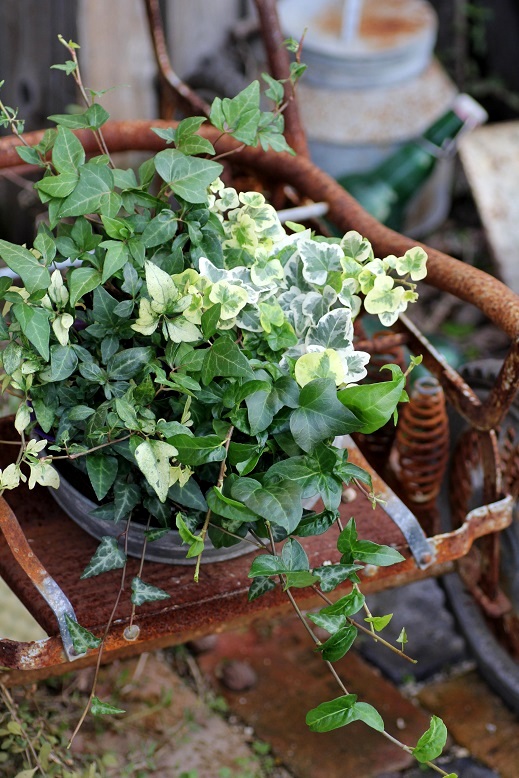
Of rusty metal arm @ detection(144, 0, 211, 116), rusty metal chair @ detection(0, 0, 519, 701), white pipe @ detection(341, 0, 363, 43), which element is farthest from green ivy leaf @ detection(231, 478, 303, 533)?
white pipe @ detection(341, 0, 363, 43)

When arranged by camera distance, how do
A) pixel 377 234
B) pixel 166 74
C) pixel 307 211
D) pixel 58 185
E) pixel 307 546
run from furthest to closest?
1. pixel 166 74
2. pixel 307 211
3. pixel 377 234
4. pixel 307 546
5. pixel 58 185

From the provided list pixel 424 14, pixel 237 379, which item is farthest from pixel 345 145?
pixel 237 379

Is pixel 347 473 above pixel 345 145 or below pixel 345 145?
above

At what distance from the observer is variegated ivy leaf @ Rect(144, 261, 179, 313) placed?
934 millimetres

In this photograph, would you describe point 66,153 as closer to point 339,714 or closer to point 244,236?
point 244,236

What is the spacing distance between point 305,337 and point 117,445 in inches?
9.1

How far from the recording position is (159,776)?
1537 millimetres

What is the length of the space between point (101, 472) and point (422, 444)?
581 mm

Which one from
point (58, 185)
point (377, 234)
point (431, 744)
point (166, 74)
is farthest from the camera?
point (166, 74)

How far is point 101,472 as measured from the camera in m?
0.98

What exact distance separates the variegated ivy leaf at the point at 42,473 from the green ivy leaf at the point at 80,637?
0.46 feet

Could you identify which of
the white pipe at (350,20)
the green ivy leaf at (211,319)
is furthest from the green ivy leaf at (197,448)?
the white pipe at (350,20)

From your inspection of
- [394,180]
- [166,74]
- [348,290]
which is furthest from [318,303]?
[394,180]

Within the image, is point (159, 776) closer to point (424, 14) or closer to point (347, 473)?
point (347, 473)
